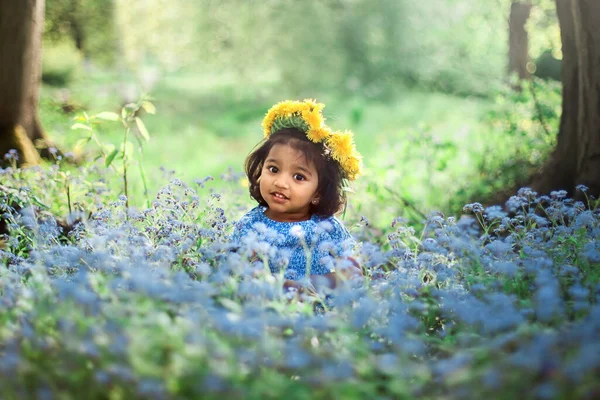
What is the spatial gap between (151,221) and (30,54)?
109 inches

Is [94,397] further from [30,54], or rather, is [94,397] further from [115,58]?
[115,58]

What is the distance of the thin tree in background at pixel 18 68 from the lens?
5391 mm

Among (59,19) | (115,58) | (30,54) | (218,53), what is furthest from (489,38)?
(30,54)

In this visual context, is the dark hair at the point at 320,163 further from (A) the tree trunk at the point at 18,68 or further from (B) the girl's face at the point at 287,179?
(A) the tree trunk at the point at 18,68

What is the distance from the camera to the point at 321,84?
50.4 ft

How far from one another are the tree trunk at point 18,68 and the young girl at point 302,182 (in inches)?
101

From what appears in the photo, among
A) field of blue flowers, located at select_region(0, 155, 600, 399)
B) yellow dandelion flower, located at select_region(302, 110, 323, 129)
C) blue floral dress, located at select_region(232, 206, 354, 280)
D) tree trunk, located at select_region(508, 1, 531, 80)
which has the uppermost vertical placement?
tree trunk, located at select_region(508, 1, 531, 80)

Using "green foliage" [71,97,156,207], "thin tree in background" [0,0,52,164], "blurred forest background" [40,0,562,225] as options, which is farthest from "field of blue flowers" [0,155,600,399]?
"blurred forest background" [40,0,562,225]

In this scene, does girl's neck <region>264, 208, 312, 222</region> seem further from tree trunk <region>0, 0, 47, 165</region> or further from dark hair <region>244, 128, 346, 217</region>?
tree trunk <region>0, 0, 47, 165</region>

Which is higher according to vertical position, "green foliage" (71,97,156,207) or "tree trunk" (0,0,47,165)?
"tree trunk" (0,0,47,165)

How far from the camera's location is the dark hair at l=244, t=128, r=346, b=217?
3650 mm

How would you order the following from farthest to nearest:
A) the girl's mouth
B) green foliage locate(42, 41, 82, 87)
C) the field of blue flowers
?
green foliage locate(42, 41, 82, 87) → the girl's mouth → the field of blue flowers

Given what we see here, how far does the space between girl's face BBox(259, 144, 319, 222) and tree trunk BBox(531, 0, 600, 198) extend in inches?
79.0

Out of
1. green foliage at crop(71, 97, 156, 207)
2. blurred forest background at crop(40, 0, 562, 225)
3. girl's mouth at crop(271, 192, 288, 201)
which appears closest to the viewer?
girl's mouth at crop(271, 192, 288, 201)
